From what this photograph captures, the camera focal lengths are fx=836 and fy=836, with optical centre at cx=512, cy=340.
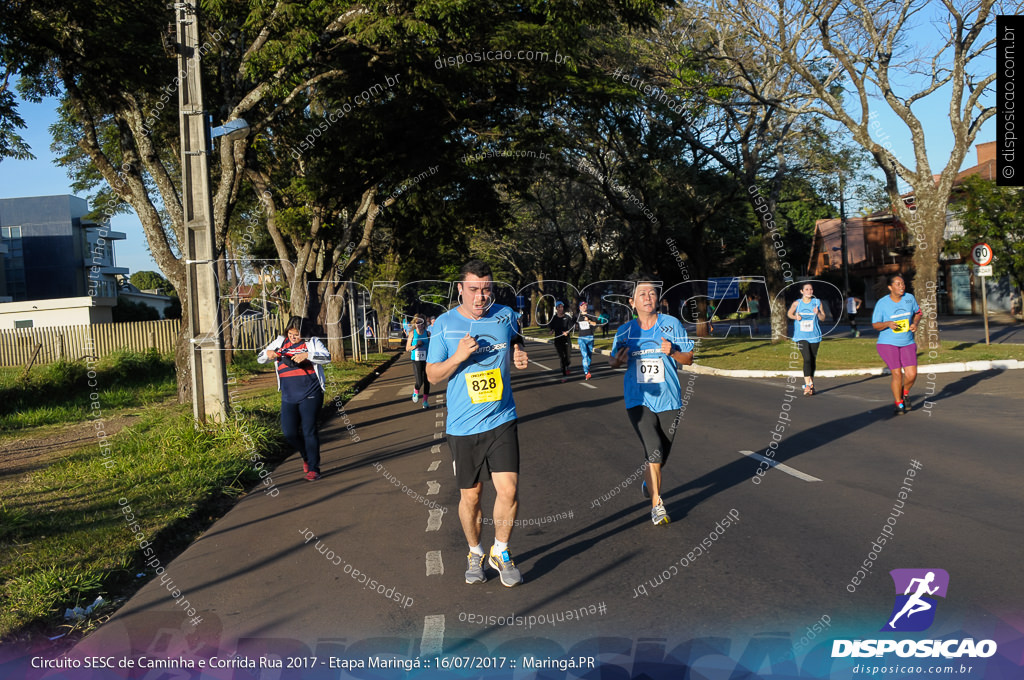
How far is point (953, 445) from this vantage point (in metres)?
9.38

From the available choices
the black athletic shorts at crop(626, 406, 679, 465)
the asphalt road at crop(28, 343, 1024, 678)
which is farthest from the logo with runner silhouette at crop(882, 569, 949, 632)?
the black athletic shorts at crop(626, 406, 679, 465)

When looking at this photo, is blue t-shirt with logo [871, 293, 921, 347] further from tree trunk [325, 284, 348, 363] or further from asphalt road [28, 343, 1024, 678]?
tree trunk [325, 284, 348, 363]

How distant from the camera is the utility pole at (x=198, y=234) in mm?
11883

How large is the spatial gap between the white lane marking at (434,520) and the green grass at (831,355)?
13.8 m

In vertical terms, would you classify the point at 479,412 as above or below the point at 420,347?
above

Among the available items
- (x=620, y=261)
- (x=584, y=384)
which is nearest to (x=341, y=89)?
(x=584, y=384)

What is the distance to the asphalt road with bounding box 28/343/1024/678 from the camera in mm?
4469

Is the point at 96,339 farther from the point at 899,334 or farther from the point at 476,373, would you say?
the point at 476,373

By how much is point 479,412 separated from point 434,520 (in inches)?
85.8

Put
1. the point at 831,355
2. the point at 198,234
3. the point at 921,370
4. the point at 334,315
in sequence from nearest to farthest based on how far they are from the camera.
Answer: the point at 198,234
the point at 921,370
the point at 831,355
the point at 334,315

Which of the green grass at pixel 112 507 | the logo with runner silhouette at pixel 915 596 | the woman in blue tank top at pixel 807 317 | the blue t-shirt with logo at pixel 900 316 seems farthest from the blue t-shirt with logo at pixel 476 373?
the woman in blue tank top at pixel 807 317

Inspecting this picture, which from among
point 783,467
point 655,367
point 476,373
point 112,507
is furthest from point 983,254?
point 112,507

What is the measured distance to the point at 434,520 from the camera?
722 centimetres

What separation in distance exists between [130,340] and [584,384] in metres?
20.2
